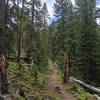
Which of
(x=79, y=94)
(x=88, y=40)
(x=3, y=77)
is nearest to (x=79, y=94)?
(x=79, y=94)

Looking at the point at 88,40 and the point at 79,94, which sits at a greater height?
the point at 88,40

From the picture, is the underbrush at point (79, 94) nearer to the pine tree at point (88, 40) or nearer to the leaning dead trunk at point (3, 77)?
the leaning dead trunk at point (3, 77)

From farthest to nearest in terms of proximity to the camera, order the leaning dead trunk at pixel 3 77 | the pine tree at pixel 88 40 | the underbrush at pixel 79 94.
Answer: the pine tree at pixel 88 40
the underbrush at pixel 79 94
the leaning dead trunk at pixel 3 77

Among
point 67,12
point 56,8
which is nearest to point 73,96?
point 67,12

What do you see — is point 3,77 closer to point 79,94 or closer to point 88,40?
point 79,94

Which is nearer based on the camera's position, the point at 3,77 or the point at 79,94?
the point at 3,77

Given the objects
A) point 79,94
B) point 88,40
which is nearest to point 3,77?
point 79,94

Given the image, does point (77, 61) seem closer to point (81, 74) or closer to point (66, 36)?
point (81, 74)

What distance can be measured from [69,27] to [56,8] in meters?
6.52

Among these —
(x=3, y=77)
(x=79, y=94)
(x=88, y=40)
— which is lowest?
(x=79, y=94)

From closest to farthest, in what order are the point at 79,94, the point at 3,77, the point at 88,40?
the point at 3,77, the point at 79,94, the point at 88,40

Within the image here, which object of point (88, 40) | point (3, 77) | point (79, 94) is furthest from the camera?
point (88, 40)

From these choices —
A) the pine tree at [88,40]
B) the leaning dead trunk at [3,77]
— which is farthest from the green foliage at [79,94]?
the pine tree at [88,40]

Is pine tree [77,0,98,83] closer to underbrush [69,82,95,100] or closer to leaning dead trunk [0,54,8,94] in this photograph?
underbrush [69,82,95,100]
